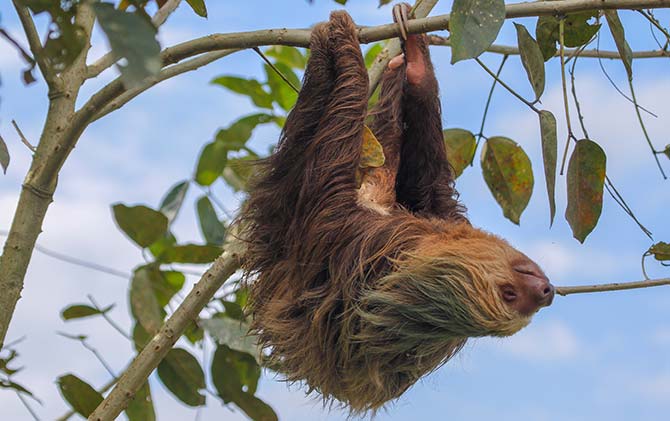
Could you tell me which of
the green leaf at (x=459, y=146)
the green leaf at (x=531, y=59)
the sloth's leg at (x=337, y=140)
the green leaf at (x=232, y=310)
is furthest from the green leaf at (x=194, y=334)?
the green leaf at (x=531, y=59)

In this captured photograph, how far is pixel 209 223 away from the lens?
7.62 meters

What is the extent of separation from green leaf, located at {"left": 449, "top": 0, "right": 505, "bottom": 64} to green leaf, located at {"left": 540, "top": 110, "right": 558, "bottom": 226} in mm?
1020

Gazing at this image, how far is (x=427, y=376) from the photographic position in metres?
5.98

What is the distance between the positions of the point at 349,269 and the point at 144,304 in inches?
67.8

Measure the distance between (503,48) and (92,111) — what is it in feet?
10.6

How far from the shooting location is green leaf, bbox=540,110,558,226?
4.91 meters

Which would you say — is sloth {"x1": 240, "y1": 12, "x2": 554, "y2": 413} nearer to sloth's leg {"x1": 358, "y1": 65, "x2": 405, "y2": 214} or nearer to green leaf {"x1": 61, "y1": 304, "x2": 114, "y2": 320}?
sloth's leg {"x1": 358, "y1": 65, "x2": 405, "y2": 214}

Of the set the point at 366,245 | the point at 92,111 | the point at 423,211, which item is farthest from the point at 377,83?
the point at 92,111

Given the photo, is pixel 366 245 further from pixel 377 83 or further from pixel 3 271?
pixel 3 271

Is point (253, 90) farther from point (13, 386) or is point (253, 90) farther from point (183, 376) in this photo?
point (13, 386)

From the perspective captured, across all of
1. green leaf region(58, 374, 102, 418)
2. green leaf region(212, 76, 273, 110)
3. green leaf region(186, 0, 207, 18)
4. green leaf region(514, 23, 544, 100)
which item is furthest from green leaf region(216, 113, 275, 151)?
green leaf region(514, 23, 544, 100)

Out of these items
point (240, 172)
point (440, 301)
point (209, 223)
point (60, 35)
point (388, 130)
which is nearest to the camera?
point (60, 35)

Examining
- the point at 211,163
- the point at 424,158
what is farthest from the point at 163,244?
the point at 424,158

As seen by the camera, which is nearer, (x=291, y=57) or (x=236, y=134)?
(x=236, y=134)
